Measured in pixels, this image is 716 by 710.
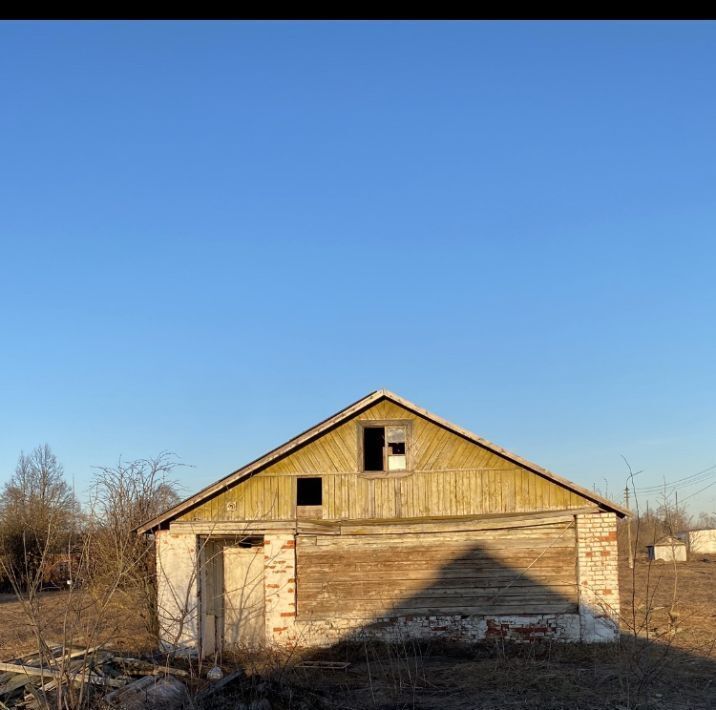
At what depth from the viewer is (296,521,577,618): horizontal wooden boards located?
17031 mm

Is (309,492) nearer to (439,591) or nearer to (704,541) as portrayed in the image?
(439,591)

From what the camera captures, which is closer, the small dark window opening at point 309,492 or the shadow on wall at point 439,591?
the shadow on wall at point 439,591

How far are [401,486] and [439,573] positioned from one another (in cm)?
202

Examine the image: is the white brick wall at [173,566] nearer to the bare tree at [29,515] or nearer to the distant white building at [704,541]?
the bare tree at [29,515]

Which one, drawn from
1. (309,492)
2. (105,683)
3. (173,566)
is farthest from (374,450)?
(105,683)

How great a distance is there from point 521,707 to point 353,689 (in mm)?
3031

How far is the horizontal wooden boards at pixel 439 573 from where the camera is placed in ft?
55.9

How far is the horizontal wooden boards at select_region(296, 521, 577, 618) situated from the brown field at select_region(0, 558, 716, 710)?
85cm

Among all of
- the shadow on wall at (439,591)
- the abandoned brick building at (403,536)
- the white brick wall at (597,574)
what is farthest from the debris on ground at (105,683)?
the white brick wall at (597,574)

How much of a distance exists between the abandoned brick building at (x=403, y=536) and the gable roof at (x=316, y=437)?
30 millimetres

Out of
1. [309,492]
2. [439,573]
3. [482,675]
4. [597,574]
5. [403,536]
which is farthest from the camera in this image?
[309,492]

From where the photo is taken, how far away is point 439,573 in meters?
17.2

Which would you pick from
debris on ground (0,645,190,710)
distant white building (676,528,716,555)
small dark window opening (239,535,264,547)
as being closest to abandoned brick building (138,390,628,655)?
small dark window opening (239,535,264,547)
